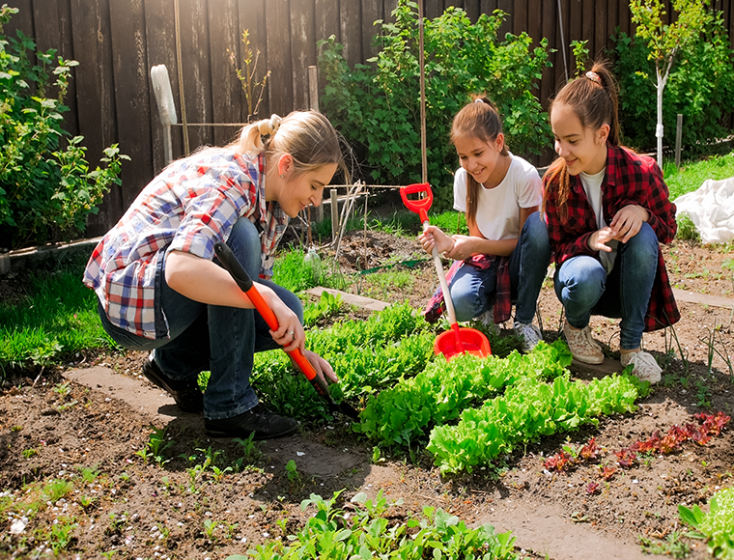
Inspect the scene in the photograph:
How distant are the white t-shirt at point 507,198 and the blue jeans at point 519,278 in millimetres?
160

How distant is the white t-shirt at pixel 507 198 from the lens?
3320mm

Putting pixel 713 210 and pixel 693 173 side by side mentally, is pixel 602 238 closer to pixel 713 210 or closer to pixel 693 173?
pixel 713 210

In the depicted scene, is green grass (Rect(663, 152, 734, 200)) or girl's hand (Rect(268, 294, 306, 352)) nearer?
girl's hand (Rect(268, 294, 306, 352))

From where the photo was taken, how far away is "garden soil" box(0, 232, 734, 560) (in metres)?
1.88

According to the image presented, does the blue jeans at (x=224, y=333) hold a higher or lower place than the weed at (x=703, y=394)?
higher

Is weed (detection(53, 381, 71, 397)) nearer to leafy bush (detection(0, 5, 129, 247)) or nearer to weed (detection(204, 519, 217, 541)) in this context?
weed (detection(204, 519, 217, 541))

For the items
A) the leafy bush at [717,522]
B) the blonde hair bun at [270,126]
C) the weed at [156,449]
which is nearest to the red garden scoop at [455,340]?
the blonde hair bun at [270,126]

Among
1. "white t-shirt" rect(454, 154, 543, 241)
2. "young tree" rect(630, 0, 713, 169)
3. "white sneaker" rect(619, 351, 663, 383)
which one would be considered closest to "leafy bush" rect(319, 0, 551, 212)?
"young tree" rect(630, 0, 713, 169)

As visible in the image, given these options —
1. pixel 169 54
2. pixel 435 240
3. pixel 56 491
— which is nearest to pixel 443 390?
pixel 435 240

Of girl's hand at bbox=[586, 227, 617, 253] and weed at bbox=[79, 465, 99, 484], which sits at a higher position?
girl's hand at bbox=[586, 227, 617, 253]

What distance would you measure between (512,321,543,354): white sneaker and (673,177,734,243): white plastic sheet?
2.58m

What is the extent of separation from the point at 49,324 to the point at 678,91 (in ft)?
27.5

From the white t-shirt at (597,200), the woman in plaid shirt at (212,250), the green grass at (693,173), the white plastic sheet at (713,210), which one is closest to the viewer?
the woman in plaid shirt at (212,250)

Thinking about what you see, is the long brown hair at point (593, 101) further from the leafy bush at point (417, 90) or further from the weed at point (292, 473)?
the leafy bush at point (417, 90)
